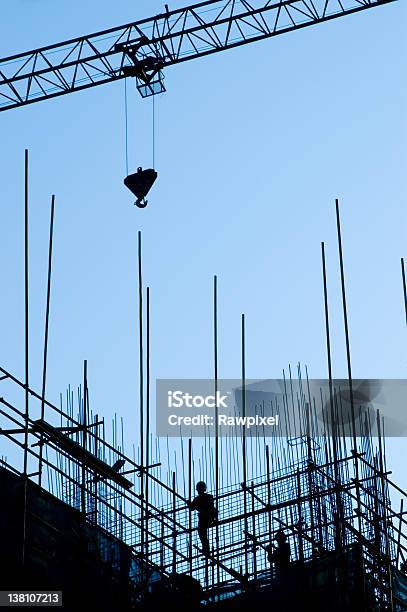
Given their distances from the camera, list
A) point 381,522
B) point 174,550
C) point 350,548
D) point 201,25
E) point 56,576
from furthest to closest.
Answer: point 201,25 < point 381,522 < point 174,550 < point 350,548 < point 56,576

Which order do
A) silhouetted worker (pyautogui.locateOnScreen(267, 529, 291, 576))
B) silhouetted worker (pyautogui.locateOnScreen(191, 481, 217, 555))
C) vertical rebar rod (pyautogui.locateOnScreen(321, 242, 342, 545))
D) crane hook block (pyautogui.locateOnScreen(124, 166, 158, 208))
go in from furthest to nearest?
1. crane hook block (pyautogui.locateOnScreen(124, 166, 158, 208))
2. silhouetted worker (pyautogui.locateOnScreen(191, 481, 217, 555))
3. vertical rebar rod (pyautogui.locateOnScreen(321, 242, 342, 545))
4. silhouetted worker (pyautogui.locateOnScreen(267, 529, 291, 576))

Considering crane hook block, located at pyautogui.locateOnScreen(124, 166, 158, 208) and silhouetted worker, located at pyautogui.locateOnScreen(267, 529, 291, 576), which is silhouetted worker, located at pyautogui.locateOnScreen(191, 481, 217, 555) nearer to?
silhouetted worker, located at pyautogui.locateOnScreen(267, 529, 291, 576)

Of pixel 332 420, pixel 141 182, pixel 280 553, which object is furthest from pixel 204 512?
pixel 141 182

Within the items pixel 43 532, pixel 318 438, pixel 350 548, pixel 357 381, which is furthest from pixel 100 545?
pixel 357 381

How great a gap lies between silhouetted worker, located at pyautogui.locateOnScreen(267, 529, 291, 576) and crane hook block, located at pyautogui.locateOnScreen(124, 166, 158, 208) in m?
12.6

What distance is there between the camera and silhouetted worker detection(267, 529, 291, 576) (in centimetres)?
1739

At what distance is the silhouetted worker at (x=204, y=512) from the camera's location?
61.9 ft

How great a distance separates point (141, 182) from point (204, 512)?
→ 1258cm

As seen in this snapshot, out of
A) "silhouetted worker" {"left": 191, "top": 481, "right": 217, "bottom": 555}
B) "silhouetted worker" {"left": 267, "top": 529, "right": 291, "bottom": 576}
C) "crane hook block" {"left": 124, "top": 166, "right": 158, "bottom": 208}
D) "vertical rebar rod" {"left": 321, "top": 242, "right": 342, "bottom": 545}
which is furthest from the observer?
"crane hook block" {"left": 124, "top": 166, "right": 158, "bottom": 208}

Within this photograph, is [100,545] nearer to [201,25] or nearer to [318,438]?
[318,438]

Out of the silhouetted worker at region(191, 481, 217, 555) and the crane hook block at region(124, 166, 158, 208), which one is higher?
the crane hook block at region(124, 166, 158, 208)

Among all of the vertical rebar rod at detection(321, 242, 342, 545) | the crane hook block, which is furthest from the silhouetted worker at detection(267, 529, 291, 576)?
the crane hook block

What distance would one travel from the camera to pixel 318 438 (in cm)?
2188

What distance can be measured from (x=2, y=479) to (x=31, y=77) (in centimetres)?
2393
